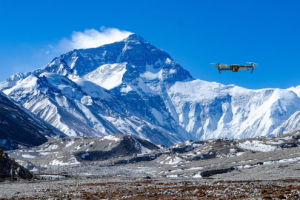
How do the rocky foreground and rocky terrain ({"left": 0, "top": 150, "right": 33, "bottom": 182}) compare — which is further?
rocky terrain ({"left": 0, "top": 150, "right": 33, "bottom": 182})

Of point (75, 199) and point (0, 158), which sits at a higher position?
point (0, 158)

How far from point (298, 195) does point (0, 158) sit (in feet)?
283

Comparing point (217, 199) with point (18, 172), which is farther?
point (18, 172)

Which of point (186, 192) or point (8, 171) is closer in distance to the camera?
point (186, 192)

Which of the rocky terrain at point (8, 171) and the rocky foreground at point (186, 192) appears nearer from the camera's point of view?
the rocky foreground at point (186, 192)

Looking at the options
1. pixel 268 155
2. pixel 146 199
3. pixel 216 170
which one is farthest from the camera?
pixel 268 155

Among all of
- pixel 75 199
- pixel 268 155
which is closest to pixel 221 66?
pixel 75 199

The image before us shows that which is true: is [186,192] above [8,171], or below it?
below

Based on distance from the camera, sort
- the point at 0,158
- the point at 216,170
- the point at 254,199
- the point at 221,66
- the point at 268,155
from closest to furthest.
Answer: the point at 254,199
the point at 221,66
the point at 0,158
the point at 216,170
the point at 268,155

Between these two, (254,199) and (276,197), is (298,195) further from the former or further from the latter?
(254,199)

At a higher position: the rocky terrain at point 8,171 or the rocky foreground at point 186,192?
the rocky terrain at point 8,171

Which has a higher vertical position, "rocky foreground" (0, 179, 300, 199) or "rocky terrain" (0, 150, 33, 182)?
"rocky terrain" (0, 150, 33, 182)

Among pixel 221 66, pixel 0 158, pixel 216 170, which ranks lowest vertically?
pixel 216 170

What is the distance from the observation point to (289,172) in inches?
4235
